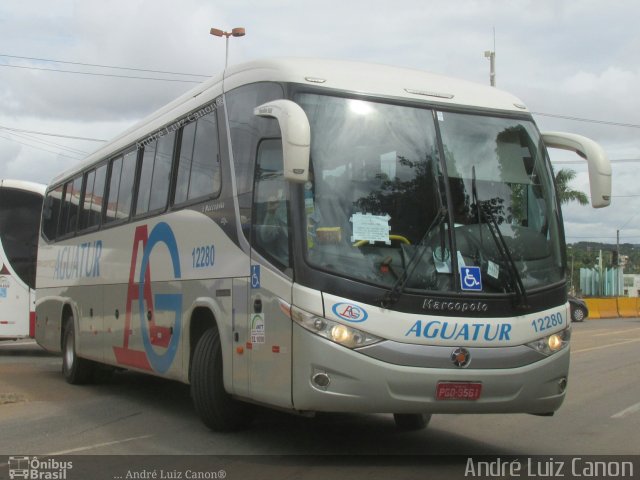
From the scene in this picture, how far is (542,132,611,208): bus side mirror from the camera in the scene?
301 inches

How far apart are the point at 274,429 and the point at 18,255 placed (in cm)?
1168

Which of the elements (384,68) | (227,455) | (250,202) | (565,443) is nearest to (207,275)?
(250,202)

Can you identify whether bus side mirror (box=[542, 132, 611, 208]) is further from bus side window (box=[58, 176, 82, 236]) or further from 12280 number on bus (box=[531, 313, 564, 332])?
bus side window (box=[58, 176, 82, 236])

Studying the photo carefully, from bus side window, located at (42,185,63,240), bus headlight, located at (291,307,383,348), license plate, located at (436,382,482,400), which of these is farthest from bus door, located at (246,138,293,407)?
bus side window, located at (42,185,63,240)

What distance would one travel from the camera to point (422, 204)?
283 inches

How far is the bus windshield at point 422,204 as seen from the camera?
695cm

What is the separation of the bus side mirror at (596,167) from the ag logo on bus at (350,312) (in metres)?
2.48

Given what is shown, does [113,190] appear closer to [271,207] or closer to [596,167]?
[271,207]

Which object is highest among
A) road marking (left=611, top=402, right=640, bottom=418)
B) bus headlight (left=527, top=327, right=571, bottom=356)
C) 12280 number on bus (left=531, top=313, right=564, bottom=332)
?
12280 number on bus (left=531, top=313, right=564, bottom=332)

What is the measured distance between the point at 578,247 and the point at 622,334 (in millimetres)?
106255

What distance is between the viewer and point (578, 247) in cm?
12975

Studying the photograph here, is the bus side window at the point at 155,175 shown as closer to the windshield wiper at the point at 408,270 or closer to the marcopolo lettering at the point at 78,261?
the marcopolo lettering at the point at 78,261

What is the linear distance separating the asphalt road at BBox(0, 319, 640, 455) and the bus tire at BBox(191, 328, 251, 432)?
154mm

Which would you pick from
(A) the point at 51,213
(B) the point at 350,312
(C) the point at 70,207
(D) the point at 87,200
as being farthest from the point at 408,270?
(A) the point at 51,213
